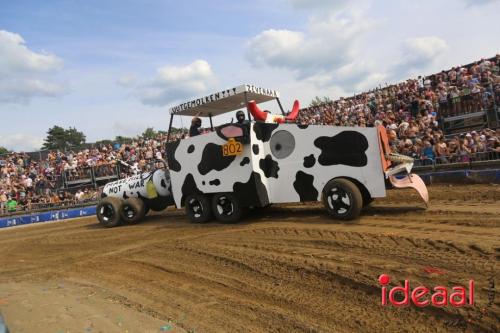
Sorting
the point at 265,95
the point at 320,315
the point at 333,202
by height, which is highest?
the point at 265,95

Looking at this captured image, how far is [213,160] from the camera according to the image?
31.2 ft

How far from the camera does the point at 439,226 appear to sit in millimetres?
6293

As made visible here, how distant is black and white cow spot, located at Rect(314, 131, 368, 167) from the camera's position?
305 inches

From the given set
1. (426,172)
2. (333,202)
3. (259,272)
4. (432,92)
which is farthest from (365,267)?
(432,92)

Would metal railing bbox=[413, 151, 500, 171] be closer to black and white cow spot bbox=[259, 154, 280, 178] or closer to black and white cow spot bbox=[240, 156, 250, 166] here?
black and white cow spot bbox=[259, 154, 280, 178]

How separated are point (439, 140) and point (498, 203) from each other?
257 inches

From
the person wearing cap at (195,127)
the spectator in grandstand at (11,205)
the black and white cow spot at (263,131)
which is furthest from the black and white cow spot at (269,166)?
the spectator in grandstand at (11,205)

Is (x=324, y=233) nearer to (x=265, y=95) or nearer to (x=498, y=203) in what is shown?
(x=498, y=203)

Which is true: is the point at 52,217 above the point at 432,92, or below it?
below

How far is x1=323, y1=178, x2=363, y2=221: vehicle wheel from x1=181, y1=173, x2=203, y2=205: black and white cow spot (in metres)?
3.35

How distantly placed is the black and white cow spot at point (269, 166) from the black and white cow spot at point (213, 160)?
2.16ft

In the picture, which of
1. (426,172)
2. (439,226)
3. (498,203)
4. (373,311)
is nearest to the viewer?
(373,311)

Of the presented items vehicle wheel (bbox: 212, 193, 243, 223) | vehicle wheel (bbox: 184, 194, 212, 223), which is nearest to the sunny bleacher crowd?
vehicle wheel (bbox: 184, 194, 212, 223)

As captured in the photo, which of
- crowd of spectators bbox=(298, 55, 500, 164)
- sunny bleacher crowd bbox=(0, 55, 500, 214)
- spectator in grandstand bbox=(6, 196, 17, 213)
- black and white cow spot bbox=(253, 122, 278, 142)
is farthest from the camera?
spectator in grandstand bbox=(6, 196, 17, 213)
